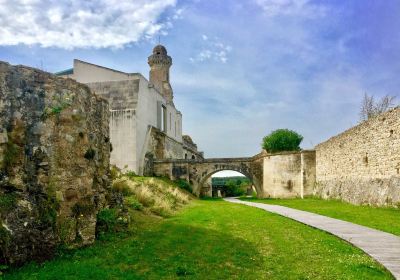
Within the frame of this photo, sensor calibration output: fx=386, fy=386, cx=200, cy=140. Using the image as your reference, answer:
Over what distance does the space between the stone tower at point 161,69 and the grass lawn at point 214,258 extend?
111ft

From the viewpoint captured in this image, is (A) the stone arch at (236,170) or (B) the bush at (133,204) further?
(A) the stone arch at (236,170)

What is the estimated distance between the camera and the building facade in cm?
2764

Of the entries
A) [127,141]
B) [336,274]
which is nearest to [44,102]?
[336,274]

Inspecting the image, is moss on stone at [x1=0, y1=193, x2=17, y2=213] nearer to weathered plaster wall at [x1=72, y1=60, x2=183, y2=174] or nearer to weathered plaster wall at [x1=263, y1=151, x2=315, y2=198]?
weathered plaster wall at [x1=72, y1=60, x2=183, y2=174]

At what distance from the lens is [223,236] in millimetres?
9398

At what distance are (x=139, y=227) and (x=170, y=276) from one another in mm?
4498

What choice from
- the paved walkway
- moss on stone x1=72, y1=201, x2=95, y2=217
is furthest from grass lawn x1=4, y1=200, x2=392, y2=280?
moss on stone x1=72, y1=201, x2=95, y2=217

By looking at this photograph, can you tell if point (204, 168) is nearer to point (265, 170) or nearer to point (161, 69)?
point (265, 170)

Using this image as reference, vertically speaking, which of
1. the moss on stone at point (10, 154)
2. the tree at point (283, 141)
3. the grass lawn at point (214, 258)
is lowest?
the grass lawn at point (214, 258)

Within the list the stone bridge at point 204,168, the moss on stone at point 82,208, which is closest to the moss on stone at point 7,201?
the moss on stone at point 82,208

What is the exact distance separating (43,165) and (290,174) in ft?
77.7

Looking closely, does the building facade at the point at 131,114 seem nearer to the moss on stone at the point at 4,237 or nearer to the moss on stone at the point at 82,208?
the moss on stone at the point at 82,208

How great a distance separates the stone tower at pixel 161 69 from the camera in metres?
42.9

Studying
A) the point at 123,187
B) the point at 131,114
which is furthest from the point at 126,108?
the point at 123,187
